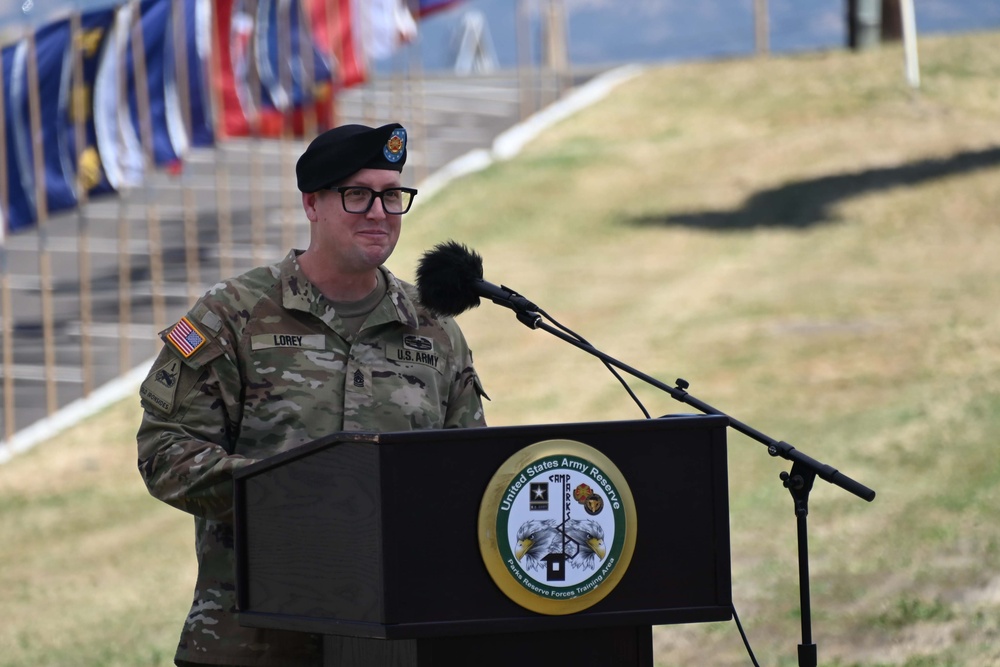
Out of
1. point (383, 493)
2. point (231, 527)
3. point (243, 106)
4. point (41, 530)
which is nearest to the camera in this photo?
point (383, 493)

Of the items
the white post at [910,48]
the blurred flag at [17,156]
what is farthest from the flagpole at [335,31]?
the white post at [910,48]

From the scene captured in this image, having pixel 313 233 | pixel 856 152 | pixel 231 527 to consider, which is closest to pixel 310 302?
pixel 313 233

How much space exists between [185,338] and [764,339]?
13.4m

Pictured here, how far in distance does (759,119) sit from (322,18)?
8.83 meters

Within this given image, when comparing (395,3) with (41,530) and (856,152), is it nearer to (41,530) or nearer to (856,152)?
(856,152)

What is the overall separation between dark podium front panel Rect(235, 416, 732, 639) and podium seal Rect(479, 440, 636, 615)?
0.8 inches

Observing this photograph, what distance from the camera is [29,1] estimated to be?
36.4 ft

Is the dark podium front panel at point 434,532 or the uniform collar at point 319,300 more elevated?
the uniform collar at point 319,300

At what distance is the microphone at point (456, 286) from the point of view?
349 centimetres

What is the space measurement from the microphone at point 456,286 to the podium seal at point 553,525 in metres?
0.67

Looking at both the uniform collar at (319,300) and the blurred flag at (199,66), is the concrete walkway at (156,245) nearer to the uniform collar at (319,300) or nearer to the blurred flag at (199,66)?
the blurred flag at (199,66)

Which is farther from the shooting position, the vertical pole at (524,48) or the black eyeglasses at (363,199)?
the vertical pole at (524,48)

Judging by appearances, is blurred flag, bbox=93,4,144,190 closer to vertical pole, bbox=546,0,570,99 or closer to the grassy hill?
the grassy hill

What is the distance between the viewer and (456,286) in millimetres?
3520
